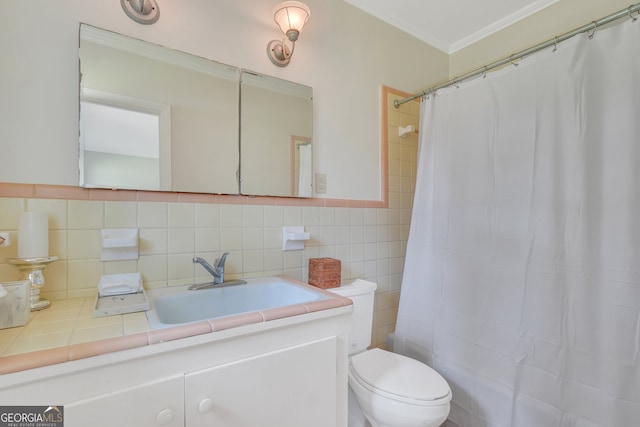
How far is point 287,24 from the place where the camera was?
4.54ft

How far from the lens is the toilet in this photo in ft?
3.57

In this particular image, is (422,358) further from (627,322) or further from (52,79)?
(52,79)

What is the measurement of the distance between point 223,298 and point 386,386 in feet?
2.40

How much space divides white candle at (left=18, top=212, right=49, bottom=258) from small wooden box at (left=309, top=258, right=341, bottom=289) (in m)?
0.99

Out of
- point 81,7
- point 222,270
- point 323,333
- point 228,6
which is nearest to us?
point 323,333

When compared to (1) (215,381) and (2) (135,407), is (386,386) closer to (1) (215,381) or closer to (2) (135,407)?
(1) (215,381)

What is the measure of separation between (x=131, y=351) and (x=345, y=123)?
4.67ft

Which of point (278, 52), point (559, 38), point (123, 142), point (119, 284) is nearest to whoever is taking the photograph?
point (119, 284)

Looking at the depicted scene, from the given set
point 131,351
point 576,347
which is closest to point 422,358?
point 576,347

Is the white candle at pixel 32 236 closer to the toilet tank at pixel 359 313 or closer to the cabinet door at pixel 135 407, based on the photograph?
the cabinet door at pixel 135 407

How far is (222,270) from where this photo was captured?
1.19 m
